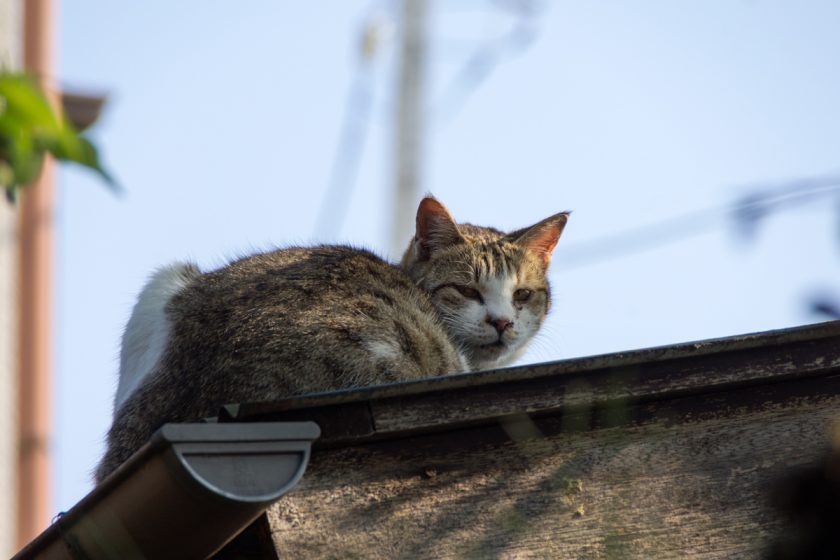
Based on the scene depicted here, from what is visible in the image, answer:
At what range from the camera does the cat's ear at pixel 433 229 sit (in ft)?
14.4

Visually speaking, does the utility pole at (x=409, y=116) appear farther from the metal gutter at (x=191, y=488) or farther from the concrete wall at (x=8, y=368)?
the metal gutter at (x=191, y=488)

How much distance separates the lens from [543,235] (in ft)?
15.4

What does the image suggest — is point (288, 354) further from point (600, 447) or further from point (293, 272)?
point (600, 447)

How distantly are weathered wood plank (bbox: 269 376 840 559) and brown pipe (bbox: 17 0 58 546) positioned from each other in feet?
16.5

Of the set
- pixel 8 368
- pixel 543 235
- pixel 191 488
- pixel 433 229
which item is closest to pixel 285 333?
pixel 191 488

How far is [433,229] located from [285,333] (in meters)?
1.49

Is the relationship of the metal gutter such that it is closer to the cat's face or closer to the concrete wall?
the cat's face

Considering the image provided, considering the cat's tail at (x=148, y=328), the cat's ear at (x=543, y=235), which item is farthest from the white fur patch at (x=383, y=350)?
the cat's ear at (x=543, y=235)

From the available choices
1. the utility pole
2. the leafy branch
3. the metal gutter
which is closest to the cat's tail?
the metal gutter

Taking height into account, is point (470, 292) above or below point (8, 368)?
below

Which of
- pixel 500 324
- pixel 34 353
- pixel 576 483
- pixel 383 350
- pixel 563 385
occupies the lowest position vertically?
pixel 576 483

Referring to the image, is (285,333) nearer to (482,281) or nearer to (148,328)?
(148,328)

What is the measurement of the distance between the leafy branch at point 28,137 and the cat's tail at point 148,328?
2.02 m

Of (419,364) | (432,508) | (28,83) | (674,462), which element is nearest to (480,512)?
(432,508)
